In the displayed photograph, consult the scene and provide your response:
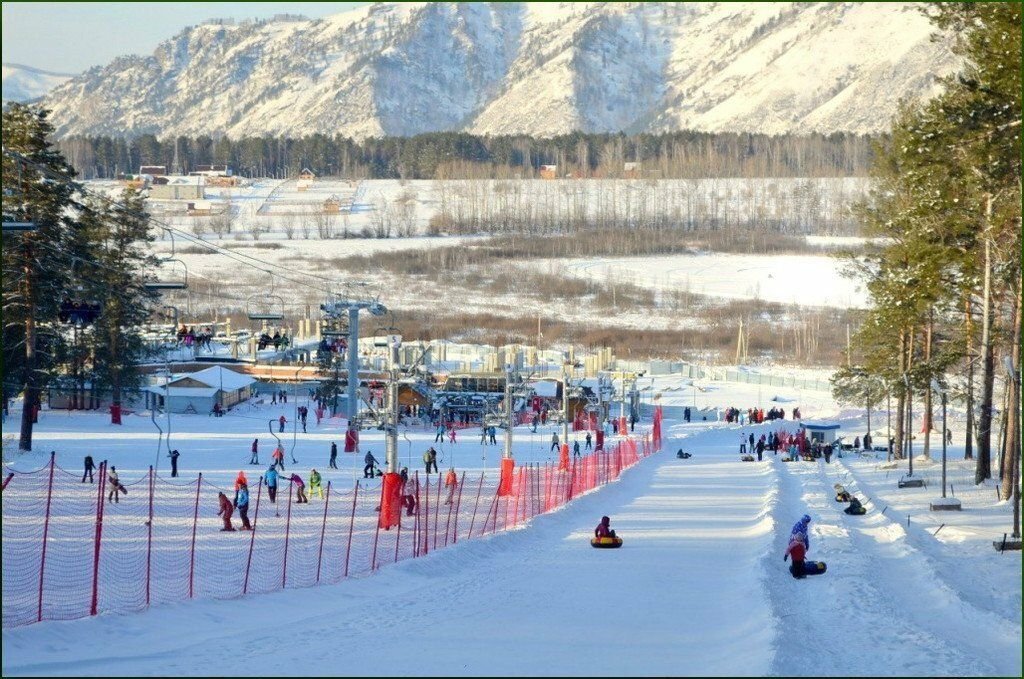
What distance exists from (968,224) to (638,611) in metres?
18.5

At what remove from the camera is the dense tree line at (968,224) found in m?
26.5

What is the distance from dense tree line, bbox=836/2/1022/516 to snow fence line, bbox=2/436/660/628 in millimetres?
10795

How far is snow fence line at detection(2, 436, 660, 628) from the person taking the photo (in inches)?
764

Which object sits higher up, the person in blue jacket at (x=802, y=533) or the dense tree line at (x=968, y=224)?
the dense tree line at (x=968, y=224)

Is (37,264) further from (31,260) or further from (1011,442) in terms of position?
(1011,442)

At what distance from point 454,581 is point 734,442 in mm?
45003

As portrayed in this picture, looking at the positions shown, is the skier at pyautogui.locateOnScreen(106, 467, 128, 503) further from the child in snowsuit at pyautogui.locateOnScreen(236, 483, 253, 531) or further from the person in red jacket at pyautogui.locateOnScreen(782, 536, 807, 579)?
the person in red jacket at pyautogui.locateOnScreen(782, 536, 807, 579)

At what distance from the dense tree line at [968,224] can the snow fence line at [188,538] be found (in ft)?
35.4

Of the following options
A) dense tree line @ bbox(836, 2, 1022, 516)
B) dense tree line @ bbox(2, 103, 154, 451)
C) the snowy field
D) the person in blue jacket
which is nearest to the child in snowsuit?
the snowy field

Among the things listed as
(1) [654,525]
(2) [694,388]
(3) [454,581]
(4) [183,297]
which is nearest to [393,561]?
(3) [454,581]

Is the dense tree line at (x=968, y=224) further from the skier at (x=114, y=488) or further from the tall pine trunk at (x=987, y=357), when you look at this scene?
the skier at (x=114, y=488)

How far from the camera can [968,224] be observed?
33.7 m

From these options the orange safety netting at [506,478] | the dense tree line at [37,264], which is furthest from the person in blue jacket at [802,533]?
the dense tree line at [37,264]

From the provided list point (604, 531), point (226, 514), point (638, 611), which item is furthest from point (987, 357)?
point (226, 514)
